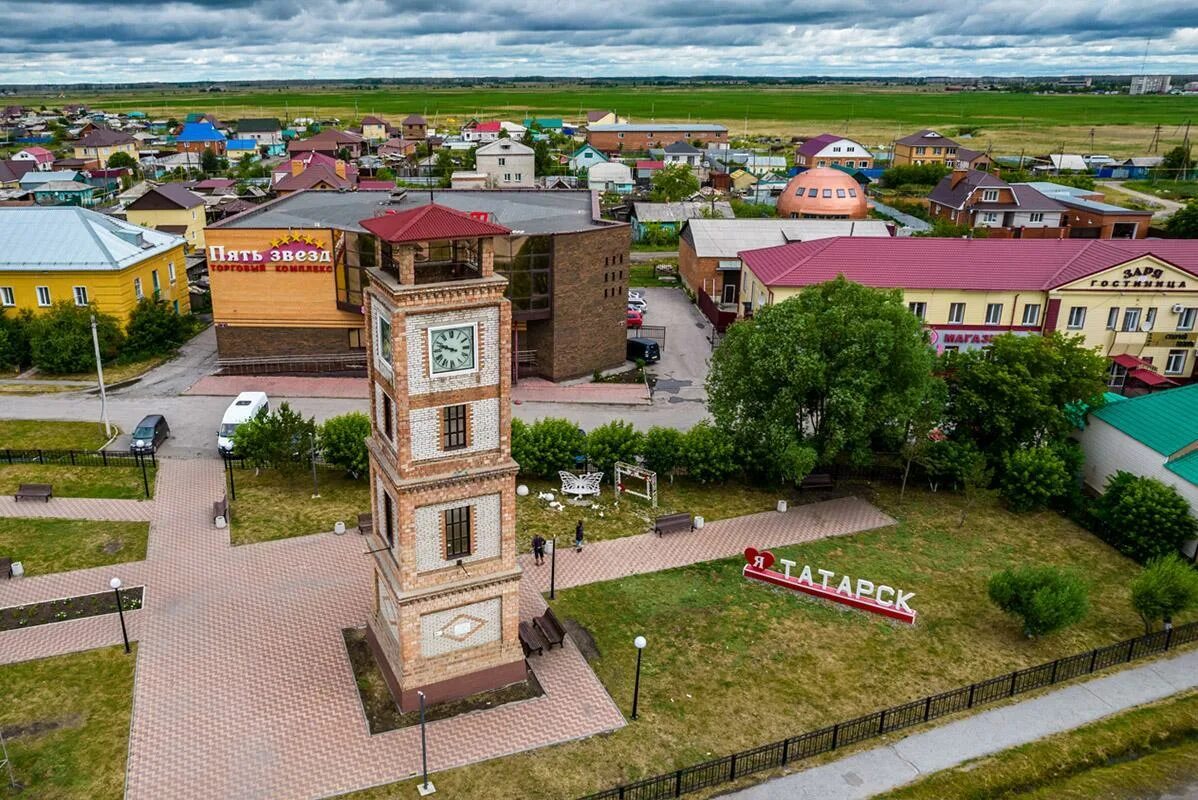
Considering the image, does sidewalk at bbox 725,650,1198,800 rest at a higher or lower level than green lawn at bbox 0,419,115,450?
lower

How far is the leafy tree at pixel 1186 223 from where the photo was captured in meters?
72.3

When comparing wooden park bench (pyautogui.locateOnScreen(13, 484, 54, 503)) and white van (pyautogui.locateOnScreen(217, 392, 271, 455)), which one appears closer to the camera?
wooden park bench (pyautogui.locateOnScreen(13, 484, 54, 503))

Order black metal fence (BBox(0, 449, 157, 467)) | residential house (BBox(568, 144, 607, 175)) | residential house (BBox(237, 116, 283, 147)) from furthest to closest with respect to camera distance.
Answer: residential house (BBox(237, 116, 283, 147)), residential house (BBox(568, 144, 607, 175)), black metal fence (BBox(0, 449, 157, 467))

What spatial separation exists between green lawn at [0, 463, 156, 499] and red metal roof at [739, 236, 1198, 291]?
29.4 m

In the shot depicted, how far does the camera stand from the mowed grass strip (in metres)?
28.3

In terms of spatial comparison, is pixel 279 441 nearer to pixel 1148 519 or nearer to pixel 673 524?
pixel 673 524

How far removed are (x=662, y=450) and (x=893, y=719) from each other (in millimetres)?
13518

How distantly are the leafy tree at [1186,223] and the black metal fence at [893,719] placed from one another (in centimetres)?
6310

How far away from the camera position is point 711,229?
5834 centimetres

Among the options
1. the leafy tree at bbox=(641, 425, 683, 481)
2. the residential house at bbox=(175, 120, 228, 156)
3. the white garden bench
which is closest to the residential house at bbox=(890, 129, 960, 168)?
the leafy tree at bbox=(641, 425, 683, 481)

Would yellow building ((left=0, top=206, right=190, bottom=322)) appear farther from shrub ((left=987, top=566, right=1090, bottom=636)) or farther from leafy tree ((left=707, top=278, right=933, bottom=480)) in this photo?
shrub ((left=987, top=566, right=1090, bottom=636))

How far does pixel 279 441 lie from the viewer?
30.2m

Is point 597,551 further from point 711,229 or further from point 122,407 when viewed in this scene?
point 711,229

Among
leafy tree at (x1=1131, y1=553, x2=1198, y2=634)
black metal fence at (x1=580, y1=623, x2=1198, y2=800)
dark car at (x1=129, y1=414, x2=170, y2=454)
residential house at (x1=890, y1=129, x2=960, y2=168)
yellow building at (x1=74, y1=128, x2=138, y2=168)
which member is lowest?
black metal fence at (x1=580, y1=623, x2=1198, y2=800)
